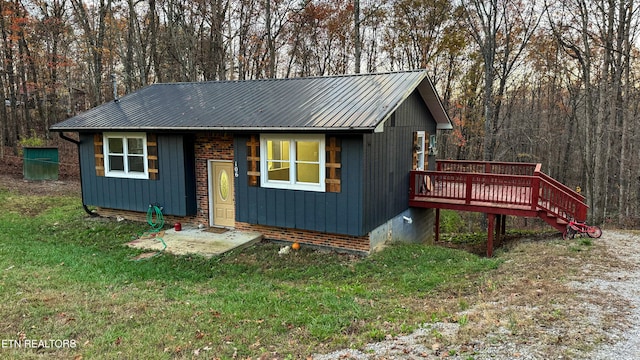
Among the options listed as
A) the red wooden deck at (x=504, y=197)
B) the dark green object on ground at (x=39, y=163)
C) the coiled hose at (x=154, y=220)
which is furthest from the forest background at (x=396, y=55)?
the coiled hose at (x=154, y=220)

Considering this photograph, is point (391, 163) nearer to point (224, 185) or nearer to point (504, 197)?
point (504, 197)

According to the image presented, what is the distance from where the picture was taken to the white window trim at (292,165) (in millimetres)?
8516

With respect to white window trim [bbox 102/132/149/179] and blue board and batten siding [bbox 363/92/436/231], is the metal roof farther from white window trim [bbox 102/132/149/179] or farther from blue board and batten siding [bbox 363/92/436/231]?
blue board and batten siding [bbox 363/92/436/231]

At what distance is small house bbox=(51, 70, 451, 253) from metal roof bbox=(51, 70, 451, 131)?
3 cm

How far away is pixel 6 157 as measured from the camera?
803 inches

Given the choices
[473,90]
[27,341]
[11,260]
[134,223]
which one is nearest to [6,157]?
[134,223]

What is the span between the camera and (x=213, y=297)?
614 cm

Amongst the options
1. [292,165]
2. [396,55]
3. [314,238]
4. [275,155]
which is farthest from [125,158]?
[396,55]

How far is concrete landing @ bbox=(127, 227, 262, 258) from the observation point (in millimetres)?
8625

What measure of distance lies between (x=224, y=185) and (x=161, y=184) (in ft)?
5.62

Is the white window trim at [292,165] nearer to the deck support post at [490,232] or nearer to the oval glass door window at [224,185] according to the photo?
the oval glass door window at [224,185]

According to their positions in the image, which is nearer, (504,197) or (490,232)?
(490,232)

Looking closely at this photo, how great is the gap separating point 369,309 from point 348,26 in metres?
21.0

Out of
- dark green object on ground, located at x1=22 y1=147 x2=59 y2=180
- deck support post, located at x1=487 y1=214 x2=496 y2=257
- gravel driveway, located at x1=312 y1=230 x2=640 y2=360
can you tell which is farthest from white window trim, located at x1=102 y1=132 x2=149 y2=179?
deck support post, located at x1=487 y1=214 x2=496 y2=257
